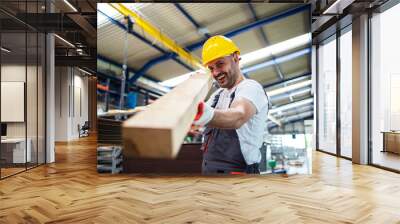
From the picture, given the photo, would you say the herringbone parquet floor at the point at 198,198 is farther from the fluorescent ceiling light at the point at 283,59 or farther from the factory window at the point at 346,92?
the factory window at the point at 346,92

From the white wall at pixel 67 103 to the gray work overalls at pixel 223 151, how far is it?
37.9 ft

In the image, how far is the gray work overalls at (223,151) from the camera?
199 cm

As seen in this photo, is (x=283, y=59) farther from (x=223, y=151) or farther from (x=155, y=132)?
(x=155, y=132)

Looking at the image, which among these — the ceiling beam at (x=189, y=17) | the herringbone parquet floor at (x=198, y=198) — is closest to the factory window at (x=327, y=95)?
the herringbone parquet floor at (x=198, y=198)

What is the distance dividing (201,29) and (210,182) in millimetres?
1951

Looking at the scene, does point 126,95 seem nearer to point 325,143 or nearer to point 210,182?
point 210,182

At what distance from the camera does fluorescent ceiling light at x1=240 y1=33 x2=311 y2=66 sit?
15.7 feet

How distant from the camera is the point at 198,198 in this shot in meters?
4.16

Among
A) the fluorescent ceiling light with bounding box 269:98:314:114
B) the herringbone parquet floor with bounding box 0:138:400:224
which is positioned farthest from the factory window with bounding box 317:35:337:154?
the fluorescent ceiling light with bounding box 269:98:314:114

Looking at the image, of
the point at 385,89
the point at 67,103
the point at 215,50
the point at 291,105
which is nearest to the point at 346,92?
the point at 385,89

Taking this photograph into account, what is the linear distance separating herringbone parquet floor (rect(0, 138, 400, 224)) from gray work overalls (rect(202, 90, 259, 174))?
0.58 meters

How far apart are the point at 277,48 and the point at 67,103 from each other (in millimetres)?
10374

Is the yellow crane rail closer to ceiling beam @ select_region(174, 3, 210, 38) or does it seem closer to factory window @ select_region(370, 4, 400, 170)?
ceiling beam @ select_region(174, 3, 210, 38)

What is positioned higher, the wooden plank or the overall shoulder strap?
A: the overall shoulder strap
